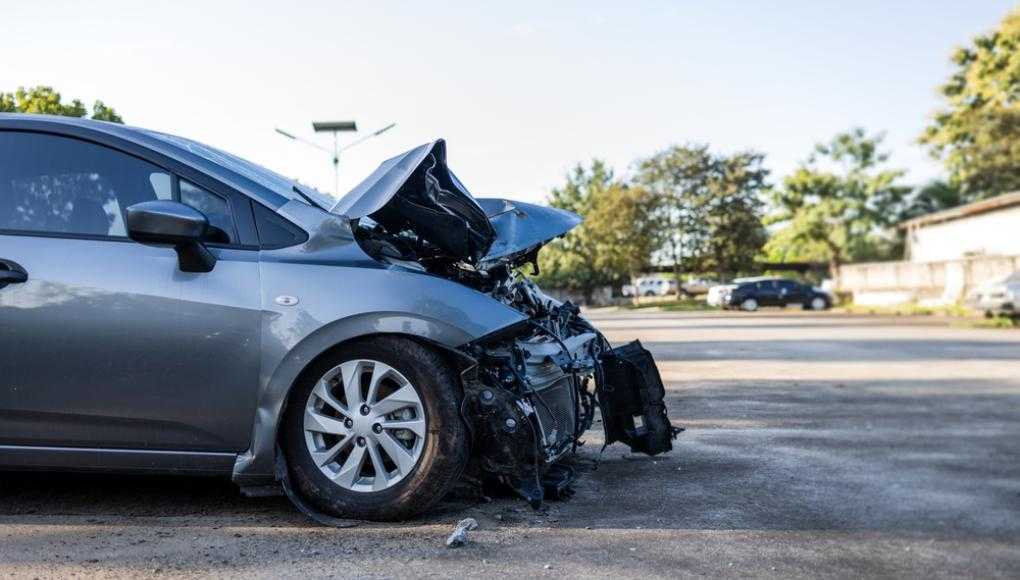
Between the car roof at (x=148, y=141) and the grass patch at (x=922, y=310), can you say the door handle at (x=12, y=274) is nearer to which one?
the car roof at (x=148, y=141)

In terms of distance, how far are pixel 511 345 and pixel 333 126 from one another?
27.4 m

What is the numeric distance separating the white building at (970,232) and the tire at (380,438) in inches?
1261

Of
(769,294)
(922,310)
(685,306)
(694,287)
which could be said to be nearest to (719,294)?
(769,294)

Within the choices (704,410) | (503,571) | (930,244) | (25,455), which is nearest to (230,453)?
(25,455)

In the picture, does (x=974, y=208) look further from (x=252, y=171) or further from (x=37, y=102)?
(x=252, y=171)

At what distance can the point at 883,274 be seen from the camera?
34.8 m

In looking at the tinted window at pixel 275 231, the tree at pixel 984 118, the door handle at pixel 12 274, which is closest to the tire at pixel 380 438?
the tinted window at pixel 275 231

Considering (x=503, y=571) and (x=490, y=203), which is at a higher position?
(x=490, y=203)

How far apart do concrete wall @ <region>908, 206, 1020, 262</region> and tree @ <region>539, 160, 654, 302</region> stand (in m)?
14.6

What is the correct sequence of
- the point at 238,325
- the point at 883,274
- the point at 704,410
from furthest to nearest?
the point at 883,274 → the point at 704,410 → the point at 238,325

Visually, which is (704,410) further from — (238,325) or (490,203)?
(238,325)

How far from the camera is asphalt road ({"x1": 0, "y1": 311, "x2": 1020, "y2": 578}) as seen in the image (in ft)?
9.73

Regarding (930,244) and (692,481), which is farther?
(930,244)

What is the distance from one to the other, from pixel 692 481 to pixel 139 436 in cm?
266
